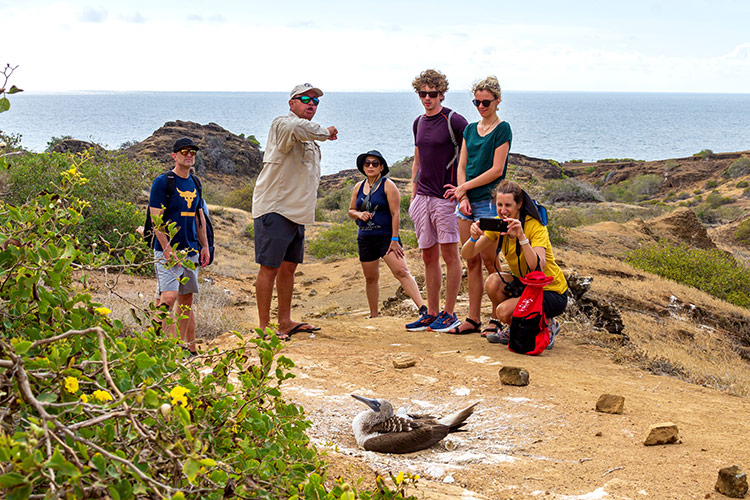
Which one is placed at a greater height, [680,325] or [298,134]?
[298,134]

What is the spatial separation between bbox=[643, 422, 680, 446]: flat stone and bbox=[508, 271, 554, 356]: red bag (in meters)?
1.74

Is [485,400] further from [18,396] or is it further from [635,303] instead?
[635,303]

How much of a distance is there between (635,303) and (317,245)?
28.7ft

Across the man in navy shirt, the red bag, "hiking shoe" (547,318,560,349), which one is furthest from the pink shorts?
the man in navy shirt

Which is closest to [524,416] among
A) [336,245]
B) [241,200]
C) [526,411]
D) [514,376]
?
[526,411]

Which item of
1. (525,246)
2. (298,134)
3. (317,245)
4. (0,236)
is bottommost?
(317,245)

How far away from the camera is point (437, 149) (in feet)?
19.8

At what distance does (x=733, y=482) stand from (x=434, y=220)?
3.58m

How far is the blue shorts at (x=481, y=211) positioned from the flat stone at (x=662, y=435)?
8.13ft

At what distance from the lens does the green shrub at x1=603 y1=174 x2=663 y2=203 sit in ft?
122

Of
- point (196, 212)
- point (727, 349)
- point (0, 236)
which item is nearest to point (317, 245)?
point (727, 349)

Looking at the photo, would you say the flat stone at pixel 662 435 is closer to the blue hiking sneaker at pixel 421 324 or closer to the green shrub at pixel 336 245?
the blue hiking sneaker at pixel 421 324

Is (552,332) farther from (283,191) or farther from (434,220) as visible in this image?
(283,191)

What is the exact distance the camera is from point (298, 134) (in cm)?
542
